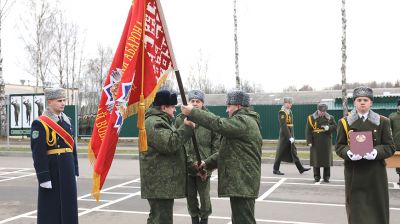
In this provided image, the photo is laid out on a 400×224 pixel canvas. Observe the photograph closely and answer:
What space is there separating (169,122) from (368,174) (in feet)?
7.87

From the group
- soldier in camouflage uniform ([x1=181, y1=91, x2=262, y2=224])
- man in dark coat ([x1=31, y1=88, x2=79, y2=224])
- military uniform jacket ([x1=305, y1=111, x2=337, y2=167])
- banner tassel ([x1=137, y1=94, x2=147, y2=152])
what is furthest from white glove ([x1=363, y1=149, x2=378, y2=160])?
military uniform jacket ([x1=305, y1=111, x2=337, y2=167])

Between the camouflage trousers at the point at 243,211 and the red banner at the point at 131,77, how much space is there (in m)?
1.37

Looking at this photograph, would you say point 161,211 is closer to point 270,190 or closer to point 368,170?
point 368,170

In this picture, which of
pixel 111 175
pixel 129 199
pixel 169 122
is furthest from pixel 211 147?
pixel 111 175

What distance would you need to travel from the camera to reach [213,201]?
9.60 m

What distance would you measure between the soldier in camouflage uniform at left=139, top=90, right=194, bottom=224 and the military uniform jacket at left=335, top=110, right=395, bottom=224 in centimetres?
198

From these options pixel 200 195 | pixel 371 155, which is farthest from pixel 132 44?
pixel 371 155

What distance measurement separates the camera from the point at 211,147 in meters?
7.14

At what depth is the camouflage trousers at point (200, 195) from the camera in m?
6.80

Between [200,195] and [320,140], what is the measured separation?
6009 millimetres

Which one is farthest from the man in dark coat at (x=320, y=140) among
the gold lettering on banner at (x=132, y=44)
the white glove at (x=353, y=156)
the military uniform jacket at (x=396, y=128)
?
the gold lettering on banner at (x=132, y=44)

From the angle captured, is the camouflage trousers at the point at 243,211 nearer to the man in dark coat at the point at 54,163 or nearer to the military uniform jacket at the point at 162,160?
the military uniform jacket at the point at 162,160

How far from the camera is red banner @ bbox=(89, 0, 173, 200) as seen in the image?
5.01 m

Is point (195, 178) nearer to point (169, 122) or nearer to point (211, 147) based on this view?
point (211, 147)
